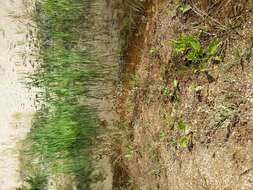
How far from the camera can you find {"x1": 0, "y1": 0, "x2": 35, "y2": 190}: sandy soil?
12.7ft

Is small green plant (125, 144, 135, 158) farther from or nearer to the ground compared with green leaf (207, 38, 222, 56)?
nearer to the ground

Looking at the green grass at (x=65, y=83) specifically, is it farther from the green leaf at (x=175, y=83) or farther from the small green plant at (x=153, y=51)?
the green leaf at (x=175, y=83)

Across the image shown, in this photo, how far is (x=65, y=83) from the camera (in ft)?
11.9

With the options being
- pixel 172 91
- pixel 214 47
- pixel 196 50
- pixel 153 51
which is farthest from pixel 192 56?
pixel 153 51

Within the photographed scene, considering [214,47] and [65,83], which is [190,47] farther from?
[65,83]

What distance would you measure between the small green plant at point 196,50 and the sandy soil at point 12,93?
1.21m

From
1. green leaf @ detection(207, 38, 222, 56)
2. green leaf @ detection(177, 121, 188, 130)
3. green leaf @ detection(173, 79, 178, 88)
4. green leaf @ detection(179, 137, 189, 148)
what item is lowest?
green leaf @ detection(179, 137, 189, 148)

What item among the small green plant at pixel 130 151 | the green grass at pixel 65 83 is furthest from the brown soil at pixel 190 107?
the green grass at pixel 65 83

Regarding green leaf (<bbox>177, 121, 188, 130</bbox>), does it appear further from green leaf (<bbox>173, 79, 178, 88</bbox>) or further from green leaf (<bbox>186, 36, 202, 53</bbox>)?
green leaf (<bbox>186, 36, 202, 53</bbox>)

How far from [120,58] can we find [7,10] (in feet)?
3.09

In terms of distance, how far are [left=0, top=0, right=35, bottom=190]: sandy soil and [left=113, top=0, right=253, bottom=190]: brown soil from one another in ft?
2.53

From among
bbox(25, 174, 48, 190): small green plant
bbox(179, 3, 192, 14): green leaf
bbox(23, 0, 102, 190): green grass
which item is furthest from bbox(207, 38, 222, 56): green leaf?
bbox(25, 174, 48, 190): small green plant

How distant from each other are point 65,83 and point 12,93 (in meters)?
0.54

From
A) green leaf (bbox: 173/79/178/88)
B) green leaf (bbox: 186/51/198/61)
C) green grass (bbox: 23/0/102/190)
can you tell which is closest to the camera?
green leaf (bbox: 186/51/198/61)
